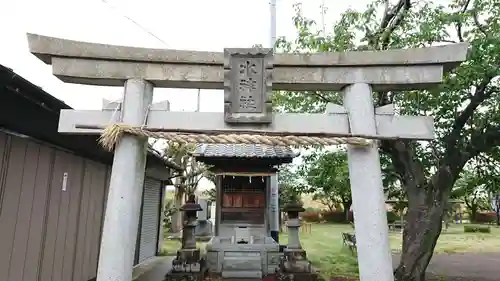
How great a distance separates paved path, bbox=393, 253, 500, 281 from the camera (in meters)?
10.0

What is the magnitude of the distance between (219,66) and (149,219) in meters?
9.73

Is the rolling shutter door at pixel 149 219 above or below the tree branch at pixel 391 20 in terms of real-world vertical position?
below

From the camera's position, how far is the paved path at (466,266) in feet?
32.8

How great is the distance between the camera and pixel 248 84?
346cm

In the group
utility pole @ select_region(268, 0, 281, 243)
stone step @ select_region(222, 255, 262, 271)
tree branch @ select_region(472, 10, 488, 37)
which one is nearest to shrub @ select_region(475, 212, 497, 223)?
utility pole @ select_region(268, 0, 281, 243)

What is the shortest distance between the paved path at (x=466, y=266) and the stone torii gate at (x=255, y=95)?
8053 mm

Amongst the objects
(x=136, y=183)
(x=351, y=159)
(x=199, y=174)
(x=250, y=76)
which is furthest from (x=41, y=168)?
(x=199, y=174)

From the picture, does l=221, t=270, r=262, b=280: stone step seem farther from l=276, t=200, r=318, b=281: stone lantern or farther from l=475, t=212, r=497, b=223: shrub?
l=475, t=212, r=497, b=223: shrub

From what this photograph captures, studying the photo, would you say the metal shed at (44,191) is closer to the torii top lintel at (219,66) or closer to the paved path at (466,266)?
the torii top lintel at (219,66)

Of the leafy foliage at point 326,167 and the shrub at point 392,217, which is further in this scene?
the shrub at point 392,217

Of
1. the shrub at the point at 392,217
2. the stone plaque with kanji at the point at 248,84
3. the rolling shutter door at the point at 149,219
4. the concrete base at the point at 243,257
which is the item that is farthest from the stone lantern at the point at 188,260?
the shrub at the point at 392,217

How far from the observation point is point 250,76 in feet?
11.4

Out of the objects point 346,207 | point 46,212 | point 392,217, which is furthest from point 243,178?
point 392,217

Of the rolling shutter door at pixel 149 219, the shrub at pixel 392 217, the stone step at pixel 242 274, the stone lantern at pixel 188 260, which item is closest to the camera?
the stone lantern at pixel 188 260
